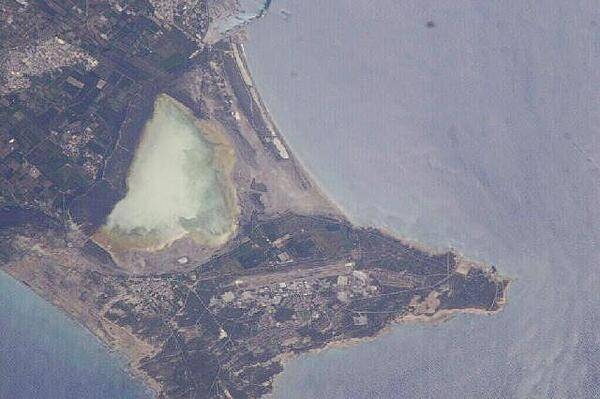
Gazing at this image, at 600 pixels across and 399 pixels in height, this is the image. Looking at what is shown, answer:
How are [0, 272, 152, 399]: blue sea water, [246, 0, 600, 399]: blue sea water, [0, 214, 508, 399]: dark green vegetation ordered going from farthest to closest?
[0, 214, 508, 399]: dark green vegetation, [246, 0, 600, 399]: blue sea water, [0, 272, 152, 399]: blue sea water

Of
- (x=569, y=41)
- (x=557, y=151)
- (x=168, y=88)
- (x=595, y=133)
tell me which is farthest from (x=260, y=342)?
(x=569, y=41)

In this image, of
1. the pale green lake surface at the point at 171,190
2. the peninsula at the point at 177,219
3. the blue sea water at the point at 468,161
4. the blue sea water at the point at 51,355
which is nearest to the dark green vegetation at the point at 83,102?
the peninsula at the point at 177,219

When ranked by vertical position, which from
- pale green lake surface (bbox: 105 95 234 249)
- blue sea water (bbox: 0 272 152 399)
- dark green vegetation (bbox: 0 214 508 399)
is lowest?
blue sea water (bbox: 0 272 152 399)

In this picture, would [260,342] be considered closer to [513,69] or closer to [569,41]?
[513,69]

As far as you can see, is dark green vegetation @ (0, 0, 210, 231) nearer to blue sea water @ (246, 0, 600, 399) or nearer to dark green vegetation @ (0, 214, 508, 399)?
dark green vegetation @ (0, 214, 508, 399)

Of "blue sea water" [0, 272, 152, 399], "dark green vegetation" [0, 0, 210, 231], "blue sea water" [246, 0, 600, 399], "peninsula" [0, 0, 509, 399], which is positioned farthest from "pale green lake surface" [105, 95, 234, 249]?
"blue sea water" [0, 272, 152, 399]

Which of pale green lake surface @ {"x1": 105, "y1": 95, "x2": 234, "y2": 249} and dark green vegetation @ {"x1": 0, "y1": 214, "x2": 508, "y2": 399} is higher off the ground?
pale green lake surface @ {"x1": 105, "y1": 95, "x2": 234, "y2": 249}

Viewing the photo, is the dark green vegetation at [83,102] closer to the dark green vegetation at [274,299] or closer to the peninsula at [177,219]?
the peninsula at [177,219]
